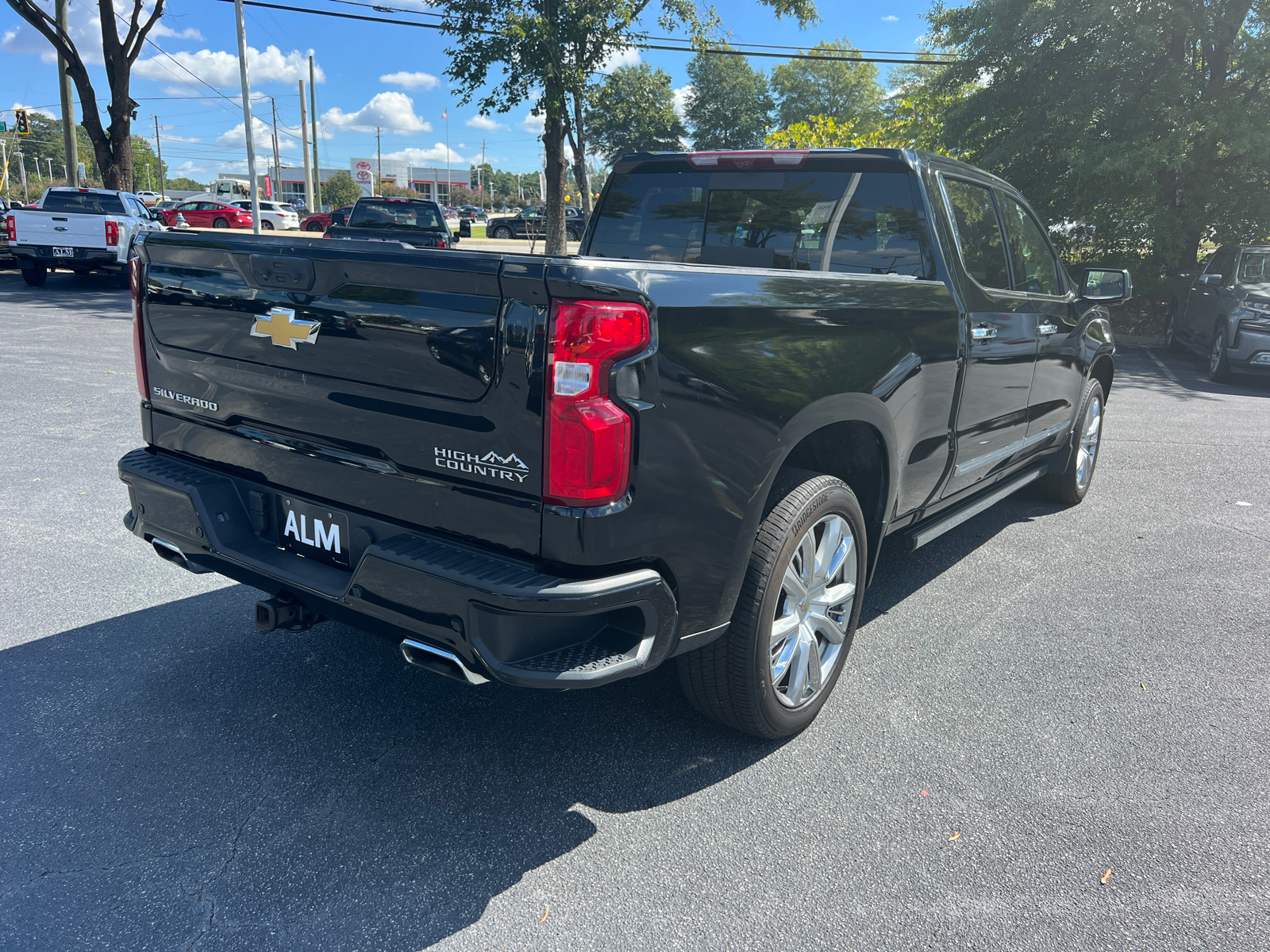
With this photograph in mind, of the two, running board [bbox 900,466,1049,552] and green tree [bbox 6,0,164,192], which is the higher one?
green tree [bbox 6,0,164,192]

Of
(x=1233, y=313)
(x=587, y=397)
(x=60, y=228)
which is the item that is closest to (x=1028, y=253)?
(x=587, y=397)

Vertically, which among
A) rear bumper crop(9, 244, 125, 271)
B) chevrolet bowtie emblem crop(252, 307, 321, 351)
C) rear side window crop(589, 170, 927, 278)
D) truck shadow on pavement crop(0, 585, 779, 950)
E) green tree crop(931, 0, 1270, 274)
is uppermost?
green tree crop(931, 0, 1270, 274)

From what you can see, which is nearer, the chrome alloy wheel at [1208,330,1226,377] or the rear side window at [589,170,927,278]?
the rear side window at [589,170,927,278]

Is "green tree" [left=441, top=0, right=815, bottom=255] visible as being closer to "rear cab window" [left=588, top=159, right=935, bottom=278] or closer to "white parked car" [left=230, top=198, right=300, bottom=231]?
"rear cab window" [left=588, top=159, right=935, bottom=278]

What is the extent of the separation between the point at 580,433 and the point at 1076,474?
4620 mm

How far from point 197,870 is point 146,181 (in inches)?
5904

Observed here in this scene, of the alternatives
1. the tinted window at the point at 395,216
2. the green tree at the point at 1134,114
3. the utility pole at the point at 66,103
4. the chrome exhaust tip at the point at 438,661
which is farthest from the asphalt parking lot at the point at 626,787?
the utility pole at the point at 66,103

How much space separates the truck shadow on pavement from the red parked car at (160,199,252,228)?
39.4m

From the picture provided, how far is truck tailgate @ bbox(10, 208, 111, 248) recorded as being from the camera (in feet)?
51.7

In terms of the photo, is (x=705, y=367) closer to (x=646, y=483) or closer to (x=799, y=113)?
(x=646, y=483)

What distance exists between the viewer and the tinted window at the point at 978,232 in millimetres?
3766

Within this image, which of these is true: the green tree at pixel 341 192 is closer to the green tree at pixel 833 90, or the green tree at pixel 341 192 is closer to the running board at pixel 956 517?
the green tree at pixel 833 90

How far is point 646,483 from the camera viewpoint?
7.14 ft

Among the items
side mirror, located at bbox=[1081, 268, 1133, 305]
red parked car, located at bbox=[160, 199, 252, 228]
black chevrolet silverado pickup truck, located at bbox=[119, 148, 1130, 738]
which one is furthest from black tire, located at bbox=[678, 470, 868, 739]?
red parked car, located at bbox=[160, 199, 252, 228]
